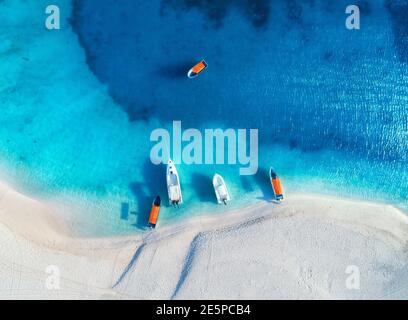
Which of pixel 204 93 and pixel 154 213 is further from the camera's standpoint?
pixel 204 93

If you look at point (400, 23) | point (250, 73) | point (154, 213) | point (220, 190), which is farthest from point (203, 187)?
point (400, 23)

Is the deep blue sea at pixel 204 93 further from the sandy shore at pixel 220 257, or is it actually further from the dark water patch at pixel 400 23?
the sandy shore at pixel 220 257

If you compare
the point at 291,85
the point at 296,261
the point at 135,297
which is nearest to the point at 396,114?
the point at 291,85

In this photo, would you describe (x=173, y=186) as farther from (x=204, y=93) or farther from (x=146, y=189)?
(x=204, y=93)

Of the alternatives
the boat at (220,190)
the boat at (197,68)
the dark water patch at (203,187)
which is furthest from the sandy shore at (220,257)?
the boat at (197,68)

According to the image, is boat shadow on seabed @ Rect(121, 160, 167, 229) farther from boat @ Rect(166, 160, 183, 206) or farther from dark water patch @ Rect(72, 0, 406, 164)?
dark water patch @ Rect(72, 0, 406, 164)
